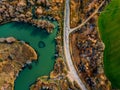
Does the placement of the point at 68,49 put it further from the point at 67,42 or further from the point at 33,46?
the point at 33,46

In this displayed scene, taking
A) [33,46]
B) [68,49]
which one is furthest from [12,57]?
→ [68,49]

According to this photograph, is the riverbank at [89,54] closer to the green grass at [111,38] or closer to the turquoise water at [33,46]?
the green grass at [111,38]

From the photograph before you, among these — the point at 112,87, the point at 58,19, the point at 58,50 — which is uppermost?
the point at 58,19

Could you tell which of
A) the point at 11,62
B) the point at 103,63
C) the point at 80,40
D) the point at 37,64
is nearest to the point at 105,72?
the point at 103,63

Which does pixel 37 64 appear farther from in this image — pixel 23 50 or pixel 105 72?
pixel 105 72

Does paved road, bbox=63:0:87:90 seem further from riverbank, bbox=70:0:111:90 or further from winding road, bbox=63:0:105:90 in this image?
riverbank, bbox=70:0:111:90

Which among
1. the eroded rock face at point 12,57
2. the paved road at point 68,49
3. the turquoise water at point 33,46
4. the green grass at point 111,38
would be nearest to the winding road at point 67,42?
the paved road at point 68,49
